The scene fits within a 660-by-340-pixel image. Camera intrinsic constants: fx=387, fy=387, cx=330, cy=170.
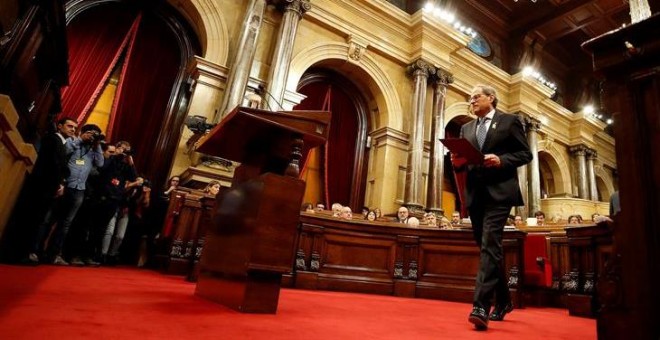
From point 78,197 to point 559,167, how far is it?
11.8 meters

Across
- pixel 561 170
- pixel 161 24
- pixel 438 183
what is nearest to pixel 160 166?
pixel 161 24

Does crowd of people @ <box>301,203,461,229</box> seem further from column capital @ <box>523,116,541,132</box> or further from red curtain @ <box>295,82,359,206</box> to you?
column capital @ <box>523,116,541,132</box>

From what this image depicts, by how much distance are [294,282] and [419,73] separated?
5563 mm

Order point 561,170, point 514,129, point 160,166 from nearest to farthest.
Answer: point 514,129 → point 160,166 → point 561,170

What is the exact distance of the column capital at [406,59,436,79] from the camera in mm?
7891

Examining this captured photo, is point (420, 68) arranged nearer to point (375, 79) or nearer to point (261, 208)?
point (375, 79)

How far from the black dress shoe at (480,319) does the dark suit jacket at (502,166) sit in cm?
56

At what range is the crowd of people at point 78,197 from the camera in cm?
307

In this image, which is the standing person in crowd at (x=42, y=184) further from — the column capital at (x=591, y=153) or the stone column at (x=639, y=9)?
the column capital at (x=591, y=153)

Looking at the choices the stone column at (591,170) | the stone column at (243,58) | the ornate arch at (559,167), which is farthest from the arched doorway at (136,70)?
the stone column at (591,170)

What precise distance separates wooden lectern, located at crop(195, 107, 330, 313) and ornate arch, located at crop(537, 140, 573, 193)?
1110 centimetres

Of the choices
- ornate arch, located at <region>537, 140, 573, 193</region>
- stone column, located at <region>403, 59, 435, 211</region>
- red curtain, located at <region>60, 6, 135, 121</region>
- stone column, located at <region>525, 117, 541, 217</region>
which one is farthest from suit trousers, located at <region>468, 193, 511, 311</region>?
ornate arch, located at <region>537, 140, 573, 193</region>

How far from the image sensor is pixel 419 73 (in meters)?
7.87

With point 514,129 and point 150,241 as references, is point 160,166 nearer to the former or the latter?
point 150,241
